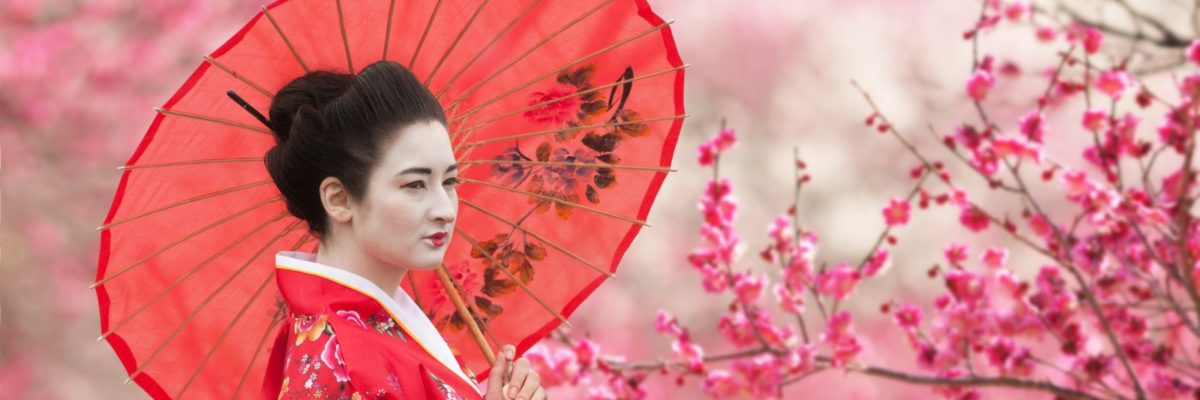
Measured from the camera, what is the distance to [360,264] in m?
1.46

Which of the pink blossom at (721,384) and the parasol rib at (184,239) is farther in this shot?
the pink blossom at (721,384)

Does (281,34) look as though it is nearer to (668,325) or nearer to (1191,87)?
(668,325)

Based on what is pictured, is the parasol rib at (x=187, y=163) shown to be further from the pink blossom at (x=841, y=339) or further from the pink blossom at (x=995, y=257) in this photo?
the pink blossom at (x=995, y=257)

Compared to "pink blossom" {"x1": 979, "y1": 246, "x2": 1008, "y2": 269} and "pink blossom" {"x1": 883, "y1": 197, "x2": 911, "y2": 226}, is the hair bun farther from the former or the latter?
"pink blossom" {"x1": 979, "y1": 246, "x2": 1008, "y2": 269}

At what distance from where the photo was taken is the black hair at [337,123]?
4.68 ft

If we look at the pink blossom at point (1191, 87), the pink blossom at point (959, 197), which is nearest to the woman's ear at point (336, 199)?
the pink blossom at point (959, 197)

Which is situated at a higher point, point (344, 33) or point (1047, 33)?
point (1047, 33)

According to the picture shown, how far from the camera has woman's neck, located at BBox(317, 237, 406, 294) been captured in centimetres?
146

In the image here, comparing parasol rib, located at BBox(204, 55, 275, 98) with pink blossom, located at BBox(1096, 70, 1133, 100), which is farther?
pink blossom, located at BBox(1096, 70, 1133, 100)

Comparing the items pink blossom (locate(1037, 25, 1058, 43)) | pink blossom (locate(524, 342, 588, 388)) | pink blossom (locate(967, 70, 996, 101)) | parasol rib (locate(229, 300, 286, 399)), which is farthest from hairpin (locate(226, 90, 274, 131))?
pink blossom (locate(1037, 25, 1058, 43))

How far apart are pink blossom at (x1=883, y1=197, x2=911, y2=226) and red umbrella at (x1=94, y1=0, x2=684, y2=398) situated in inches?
70.7

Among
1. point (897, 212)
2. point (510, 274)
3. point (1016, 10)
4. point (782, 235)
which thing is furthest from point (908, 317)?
point (510, 274)

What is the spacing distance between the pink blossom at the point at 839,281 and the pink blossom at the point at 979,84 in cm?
64

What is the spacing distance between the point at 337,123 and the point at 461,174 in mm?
335
